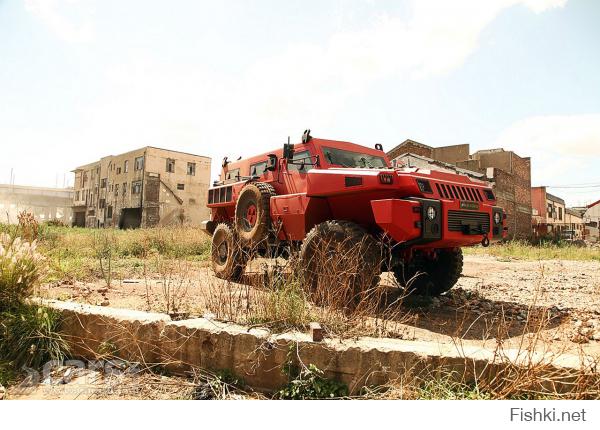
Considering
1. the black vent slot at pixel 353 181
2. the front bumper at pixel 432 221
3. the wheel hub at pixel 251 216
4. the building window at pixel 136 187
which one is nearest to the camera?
the front bumper at pixel 432 221

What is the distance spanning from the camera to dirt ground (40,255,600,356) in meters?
3.40

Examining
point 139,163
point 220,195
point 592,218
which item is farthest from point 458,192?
point 592,218

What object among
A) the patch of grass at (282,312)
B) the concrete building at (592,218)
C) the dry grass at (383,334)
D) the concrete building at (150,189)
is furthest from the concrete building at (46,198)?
the concrete building at (592,218)

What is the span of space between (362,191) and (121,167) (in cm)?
3296

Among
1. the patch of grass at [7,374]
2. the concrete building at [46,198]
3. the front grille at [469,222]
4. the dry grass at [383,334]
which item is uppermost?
the concrete building at [46,198]

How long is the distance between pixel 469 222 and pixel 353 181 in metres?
1.43

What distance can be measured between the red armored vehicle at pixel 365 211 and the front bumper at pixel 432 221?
10 mm

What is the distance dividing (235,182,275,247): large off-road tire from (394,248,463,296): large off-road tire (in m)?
1.97

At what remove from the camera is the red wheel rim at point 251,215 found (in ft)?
20.1

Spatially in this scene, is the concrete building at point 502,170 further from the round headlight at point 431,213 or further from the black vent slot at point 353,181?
the round headlight at point 431,213

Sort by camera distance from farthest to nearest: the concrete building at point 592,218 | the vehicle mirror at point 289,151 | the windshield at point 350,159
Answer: the concrete building at point 592,218, the windshield at point 350,159, the vehicle mirror at point 289,151

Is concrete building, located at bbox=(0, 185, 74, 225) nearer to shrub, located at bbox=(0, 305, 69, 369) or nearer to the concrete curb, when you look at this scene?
shrub, located at bbox=(0, 305, 69, 369)

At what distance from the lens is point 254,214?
6.12m

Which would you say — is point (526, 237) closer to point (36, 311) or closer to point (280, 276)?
point (280, 276)
